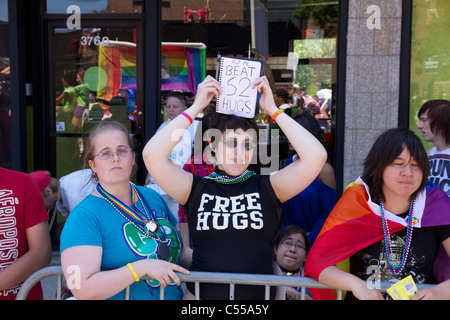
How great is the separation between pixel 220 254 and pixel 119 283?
49 centimetres

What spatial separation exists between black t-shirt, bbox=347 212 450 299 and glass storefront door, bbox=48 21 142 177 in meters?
3.66

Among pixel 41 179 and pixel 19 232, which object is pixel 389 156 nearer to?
pixel 19 232

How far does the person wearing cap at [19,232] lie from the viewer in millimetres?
2635

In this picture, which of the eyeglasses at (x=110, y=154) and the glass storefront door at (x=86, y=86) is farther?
the glass storefront door at (x=86, y=86)

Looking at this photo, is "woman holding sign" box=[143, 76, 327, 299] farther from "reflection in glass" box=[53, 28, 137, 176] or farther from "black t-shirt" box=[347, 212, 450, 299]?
"reflection in glass" box=[53, 28, 137, 176]

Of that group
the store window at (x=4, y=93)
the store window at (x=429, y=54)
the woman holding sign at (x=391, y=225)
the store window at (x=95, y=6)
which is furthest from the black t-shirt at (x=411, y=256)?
the store window at (x=4, y=93)

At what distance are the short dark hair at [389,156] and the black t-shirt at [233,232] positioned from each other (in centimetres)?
54

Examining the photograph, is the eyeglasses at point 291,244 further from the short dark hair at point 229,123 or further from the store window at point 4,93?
the store window at point 4,93

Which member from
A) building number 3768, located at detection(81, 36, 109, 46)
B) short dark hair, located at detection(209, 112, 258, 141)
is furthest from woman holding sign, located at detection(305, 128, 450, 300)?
building number 3768, located at detection(81, 36, 109, 46)

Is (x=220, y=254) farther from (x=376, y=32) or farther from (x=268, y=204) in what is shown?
(x=376, y=32)

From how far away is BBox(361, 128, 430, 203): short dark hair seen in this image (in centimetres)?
250

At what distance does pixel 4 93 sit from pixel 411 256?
15.5 feet

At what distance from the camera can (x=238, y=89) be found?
2.51 meters

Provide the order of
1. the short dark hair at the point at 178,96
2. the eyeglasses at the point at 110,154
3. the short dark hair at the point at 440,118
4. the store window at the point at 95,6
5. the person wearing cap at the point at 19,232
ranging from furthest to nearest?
the store window at the point at 95,6
the short dark hair at the point at 178,96
the short dark hair at the point at 440,118
the person wearing cap at the point at 19,232
the eyeglasses at the point at 110,154
